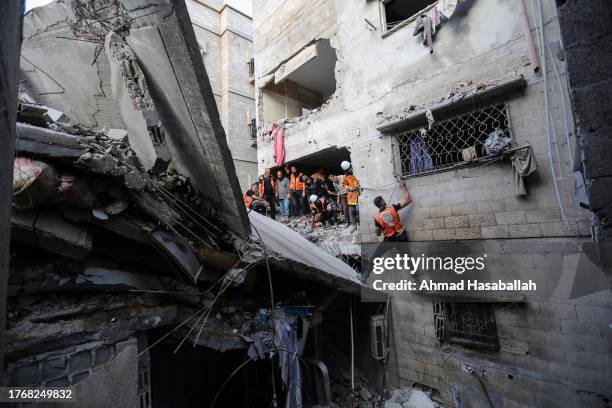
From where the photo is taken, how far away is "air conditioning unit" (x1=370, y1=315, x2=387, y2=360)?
6160mm

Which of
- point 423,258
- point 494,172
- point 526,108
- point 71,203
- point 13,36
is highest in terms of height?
point 526,108

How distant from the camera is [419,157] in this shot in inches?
254

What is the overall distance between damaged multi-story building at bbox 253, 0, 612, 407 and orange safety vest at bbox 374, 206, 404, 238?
0.38 m

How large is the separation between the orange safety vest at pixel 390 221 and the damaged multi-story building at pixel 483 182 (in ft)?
1.26

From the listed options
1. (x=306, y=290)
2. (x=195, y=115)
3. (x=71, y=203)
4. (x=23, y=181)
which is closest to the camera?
(x=23, y=181)

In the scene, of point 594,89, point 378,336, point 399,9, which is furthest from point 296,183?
point 594,89

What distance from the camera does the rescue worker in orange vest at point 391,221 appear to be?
6201 mm

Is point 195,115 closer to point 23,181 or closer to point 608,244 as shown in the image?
point 23,181

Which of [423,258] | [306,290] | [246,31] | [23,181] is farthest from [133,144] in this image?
[246,31]

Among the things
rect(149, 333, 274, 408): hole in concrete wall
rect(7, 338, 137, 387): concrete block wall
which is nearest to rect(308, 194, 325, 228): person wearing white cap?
rect(149, 333, 274, 408): hole in concrete wall

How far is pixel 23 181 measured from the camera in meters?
2.09

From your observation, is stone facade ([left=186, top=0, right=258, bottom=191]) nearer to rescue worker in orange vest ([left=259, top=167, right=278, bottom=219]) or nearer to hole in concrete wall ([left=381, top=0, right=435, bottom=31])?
rescue worker in orange vest ([left=259, top=167, right=278, bottom=219])

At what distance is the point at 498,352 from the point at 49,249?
635 centimetres

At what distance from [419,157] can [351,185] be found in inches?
68.7
